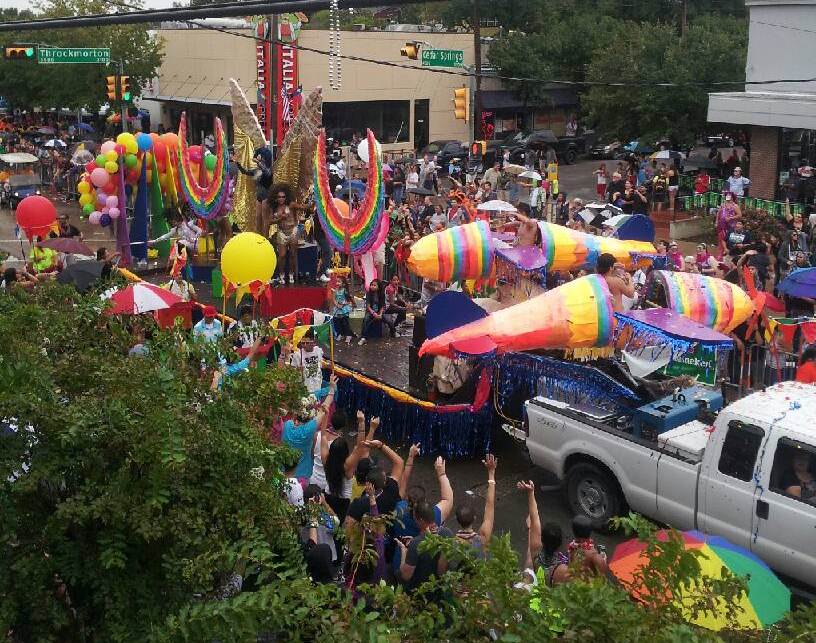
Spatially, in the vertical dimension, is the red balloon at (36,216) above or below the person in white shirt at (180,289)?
above

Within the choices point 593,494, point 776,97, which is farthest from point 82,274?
point 776,97

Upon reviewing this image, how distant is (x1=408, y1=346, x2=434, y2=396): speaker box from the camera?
11703 mm

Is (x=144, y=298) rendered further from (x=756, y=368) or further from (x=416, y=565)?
(x=756, y=368)

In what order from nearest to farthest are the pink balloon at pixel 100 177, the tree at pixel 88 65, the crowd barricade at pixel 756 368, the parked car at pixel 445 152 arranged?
the crowd barricade at pixel 756 368, the pink balloon at pixel 100 177, the parked car at pixel 445 152, the tree at pixel 88 65

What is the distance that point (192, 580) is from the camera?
476 centimetres

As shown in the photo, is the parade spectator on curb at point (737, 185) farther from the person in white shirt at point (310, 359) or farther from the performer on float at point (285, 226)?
the person in white shirt at point (310, 359)

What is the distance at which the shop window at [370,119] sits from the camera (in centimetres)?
4144

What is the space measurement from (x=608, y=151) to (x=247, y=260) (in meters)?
30.3

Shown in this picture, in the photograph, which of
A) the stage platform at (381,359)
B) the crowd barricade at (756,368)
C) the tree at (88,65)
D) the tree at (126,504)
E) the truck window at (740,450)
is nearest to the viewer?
the tree at (126,504)

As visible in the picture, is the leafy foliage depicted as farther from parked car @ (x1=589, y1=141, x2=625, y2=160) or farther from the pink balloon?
parked car @ (x1=589, y1=141, x2=625, y2=160)

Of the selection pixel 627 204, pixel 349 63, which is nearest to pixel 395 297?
pixel 627 204

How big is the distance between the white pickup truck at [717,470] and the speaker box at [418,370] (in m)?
2.02

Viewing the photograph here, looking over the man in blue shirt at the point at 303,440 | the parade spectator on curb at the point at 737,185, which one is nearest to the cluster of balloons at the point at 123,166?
the man in blue shirt at the point at 303,440

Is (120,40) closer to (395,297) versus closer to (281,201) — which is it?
(281,201)
